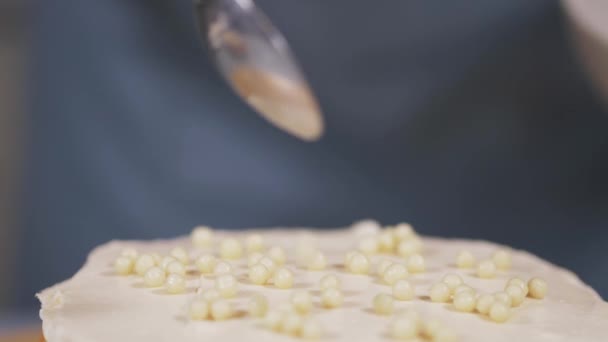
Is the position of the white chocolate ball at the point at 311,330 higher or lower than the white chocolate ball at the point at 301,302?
lower

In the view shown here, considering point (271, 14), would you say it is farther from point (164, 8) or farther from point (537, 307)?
point (537, 307)

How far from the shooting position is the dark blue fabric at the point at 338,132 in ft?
4.02

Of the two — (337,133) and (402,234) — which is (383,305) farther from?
(337,133)

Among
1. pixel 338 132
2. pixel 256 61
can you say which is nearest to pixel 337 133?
pixel 338 132

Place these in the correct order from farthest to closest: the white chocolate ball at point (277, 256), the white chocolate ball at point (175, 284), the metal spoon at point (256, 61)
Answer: the metal spoon at point (256, 61) < the white chocolate ball at point (277, 256) < the white chocolate ball at point (175, 284)

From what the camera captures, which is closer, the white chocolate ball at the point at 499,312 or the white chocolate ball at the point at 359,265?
the white chocolate ball at the point at 499,312

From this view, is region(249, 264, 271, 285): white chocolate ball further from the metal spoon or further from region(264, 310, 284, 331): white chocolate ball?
the metal spoon

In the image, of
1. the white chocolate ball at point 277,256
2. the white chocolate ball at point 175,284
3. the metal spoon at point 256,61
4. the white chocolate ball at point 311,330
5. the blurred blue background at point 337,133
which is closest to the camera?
the white chocolate ball at point 311,330

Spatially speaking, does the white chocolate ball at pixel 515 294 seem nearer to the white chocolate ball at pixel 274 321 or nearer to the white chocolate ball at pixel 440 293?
the white chocolate ball at pixel 440 293

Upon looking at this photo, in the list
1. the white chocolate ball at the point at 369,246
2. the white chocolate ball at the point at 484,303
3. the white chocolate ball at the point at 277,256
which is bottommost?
the white chocolate ball at the point at 484,303

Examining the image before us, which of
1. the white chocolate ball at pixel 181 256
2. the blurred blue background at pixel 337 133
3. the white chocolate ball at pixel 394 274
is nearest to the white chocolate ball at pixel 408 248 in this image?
the white chocolate ball at pixel 394 274

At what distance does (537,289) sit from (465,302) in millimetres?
92

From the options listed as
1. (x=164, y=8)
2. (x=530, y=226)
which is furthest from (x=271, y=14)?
(x=530, y=226)

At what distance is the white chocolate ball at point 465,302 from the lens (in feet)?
1.98
